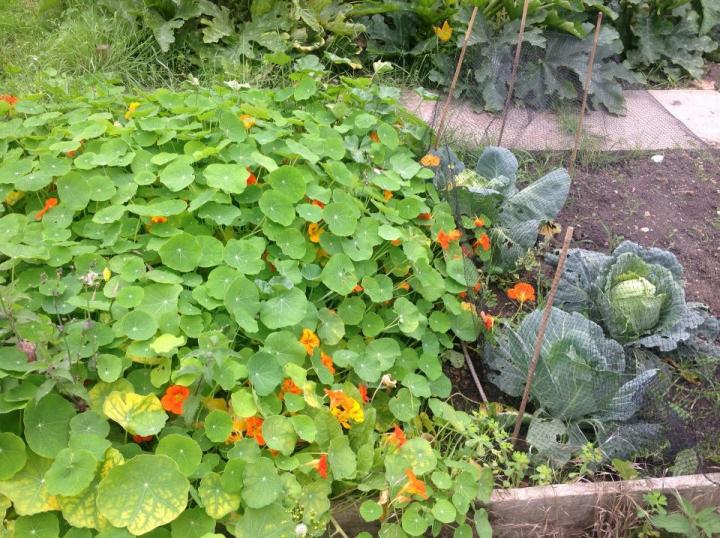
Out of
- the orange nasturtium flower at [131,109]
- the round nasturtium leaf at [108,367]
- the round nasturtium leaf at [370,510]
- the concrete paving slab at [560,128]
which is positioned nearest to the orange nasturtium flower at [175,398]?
the round nasturtium leaf at [108,367]

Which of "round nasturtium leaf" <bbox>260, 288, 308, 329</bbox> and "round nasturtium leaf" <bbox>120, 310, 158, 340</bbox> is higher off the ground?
"round nasturtium leaf" <bbox>120, 310, 158, 340</bbox>

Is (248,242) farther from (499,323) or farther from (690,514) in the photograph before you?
(690,514)

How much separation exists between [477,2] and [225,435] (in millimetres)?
3124

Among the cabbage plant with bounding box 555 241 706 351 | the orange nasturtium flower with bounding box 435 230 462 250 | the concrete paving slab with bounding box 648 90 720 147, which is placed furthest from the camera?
the concrete paving slab with bounding box 648 90 720 147

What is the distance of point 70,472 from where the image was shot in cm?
153

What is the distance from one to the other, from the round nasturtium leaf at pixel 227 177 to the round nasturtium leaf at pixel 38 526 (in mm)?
1096

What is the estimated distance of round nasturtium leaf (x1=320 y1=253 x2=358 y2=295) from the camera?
214 cm

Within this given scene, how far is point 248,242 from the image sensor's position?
2102mm

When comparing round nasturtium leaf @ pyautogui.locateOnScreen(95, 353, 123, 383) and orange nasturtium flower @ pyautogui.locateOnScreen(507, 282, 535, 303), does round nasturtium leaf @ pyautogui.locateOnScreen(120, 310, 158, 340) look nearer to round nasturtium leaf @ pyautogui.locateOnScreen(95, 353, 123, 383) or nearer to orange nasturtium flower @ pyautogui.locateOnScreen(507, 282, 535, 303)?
round nasturtium leaf @ pyautogui.locateOnScreen(95, 353, 123, 383)

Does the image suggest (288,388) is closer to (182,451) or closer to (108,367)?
(182,451)

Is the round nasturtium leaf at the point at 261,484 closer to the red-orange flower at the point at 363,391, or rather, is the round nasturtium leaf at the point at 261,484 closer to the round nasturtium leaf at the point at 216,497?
the round nasturtium leaf at the point at 216,497

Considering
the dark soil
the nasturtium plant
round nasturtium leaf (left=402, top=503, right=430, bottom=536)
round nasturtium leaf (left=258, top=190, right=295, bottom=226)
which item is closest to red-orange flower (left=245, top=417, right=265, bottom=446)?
the nasturtium plant

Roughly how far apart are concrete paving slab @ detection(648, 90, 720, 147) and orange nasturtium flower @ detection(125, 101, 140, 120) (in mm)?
3283

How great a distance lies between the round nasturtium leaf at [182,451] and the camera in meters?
1.61
